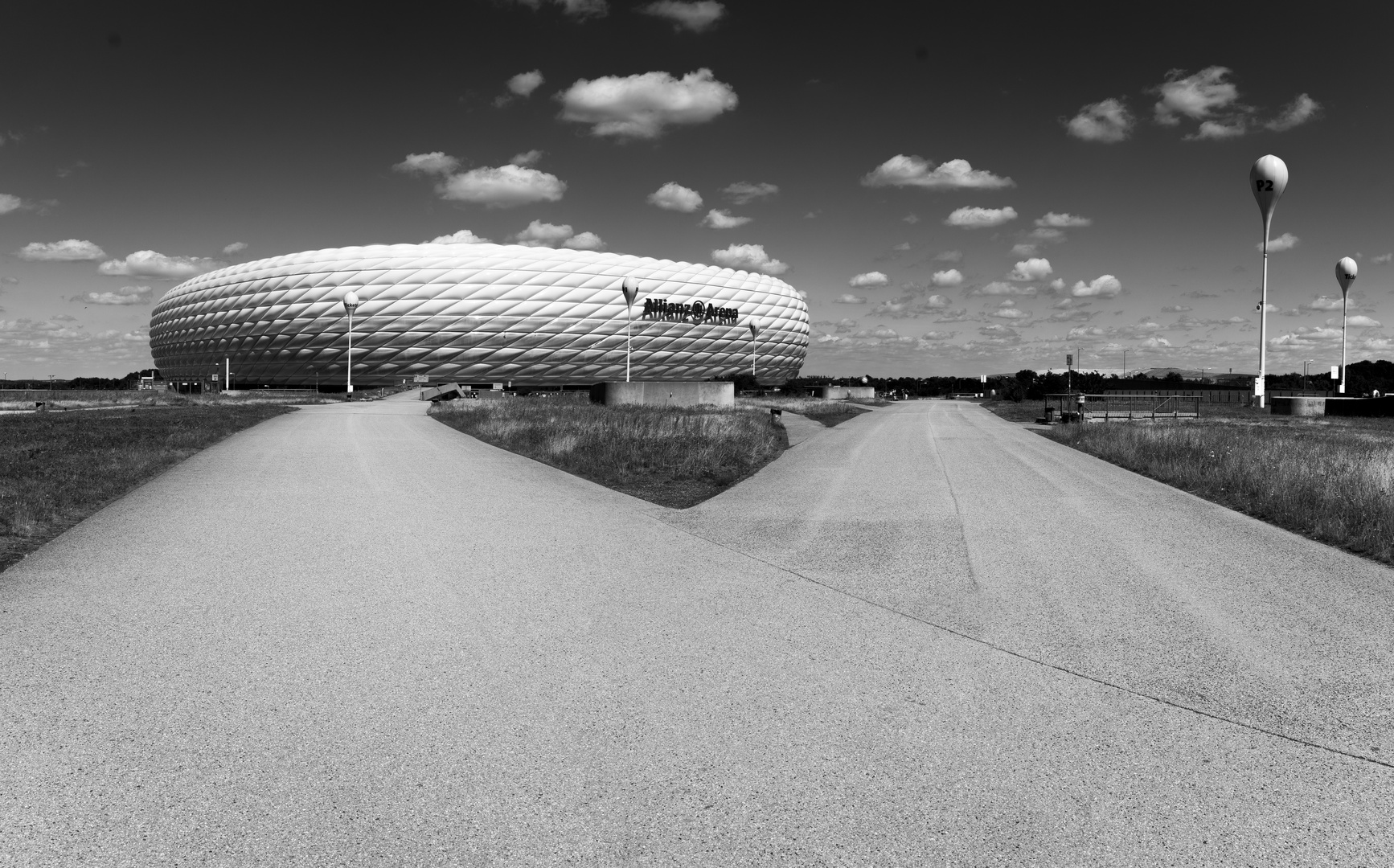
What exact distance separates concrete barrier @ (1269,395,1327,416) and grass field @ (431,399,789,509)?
98.4ft

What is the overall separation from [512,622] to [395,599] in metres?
1.14

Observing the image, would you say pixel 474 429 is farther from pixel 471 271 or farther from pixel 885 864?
pixel 471 271

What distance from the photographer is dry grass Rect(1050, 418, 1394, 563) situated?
953 centimetres

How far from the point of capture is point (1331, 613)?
6.10m

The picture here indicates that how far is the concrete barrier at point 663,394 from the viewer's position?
37.7 m

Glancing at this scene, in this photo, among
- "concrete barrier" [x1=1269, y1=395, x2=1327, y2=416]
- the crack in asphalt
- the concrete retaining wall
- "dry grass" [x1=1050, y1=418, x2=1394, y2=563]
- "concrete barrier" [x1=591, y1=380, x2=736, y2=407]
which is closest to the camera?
the crack in asphalt

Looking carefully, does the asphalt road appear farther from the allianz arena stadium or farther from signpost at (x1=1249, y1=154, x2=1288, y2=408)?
the allianz arena stadium

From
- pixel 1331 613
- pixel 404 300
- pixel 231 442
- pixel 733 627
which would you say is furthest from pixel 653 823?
pixel 404 300

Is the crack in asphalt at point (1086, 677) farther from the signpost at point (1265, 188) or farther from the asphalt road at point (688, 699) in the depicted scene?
the signpost at point (1265, 188)

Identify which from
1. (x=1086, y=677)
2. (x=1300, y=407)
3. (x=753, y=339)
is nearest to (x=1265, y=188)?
(x=1300, y=407)

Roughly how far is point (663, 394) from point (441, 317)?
53.3m

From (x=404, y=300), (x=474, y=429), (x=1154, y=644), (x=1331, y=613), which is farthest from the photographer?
(x=404, y=300)

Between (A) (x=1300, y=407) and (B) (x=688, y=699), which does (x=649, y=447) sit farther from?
(A) (x=1300, y=407)

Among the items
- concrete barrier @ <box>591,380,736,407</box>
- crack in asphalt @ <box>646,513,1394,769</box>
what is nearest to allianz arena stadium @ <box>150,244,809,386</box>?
concrete barrier @ <box>591,380,736,407</box>
